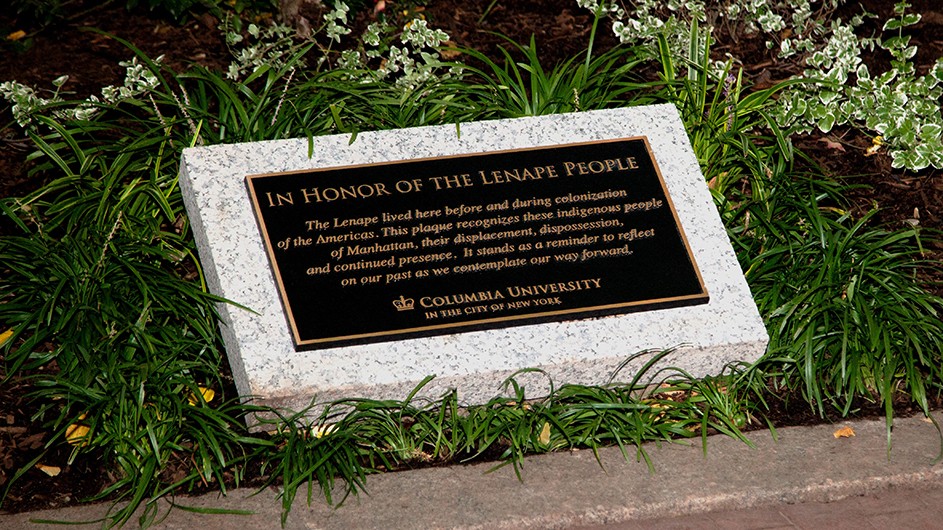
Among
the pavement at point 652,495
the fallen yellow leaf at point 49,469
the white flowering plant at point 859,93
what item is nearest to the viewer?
the pavement at point 652,495

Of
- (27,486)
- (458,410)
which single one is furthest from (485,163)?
(27,486)

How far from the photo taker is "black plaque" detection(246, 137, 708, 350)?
3994 mm

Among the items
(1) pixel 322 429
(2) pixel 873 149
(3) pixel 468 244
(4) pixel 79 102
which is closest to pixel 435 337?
(3) pixel 468 244

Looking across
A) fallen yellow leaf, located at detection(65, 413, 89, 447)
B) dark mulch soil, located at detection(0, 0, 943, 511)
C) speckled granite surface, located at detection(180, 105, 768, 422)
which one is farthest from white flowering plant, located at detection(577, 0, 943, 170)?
fallen yellow leaf, located at detection(65, 413, 89, 447)

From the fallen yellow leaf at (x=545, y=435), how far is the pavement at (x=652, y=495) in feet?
0.29

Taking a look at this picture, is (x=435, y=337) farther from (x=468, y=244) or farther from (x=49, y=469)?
(x=49, y=469)

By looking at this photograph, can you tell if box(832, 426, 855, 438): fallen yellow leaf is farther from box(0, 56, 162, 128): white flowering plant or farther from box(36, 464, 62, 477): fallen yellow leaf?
box(0, 56, 162, 128): white flowering plant

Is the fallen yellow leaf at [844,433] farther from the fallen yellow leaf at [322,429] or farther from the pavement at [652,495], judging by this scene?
the fallen yellow leaf at [322,429]

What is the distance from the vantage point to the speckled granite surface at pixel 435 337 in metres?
3.86

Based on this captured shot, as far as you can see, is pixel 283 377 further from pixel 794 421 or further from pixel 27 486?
pixel 794 421

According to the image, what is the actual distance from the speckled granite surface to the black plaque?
0.05 meters

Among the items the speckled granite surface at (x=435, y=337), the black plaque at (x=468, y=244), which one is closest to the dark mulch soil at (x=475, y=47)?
the speckled granite surface at (x=435, y=337)

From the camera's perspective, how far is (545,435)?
3945 mm

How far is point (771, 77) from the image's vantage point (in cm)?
591
